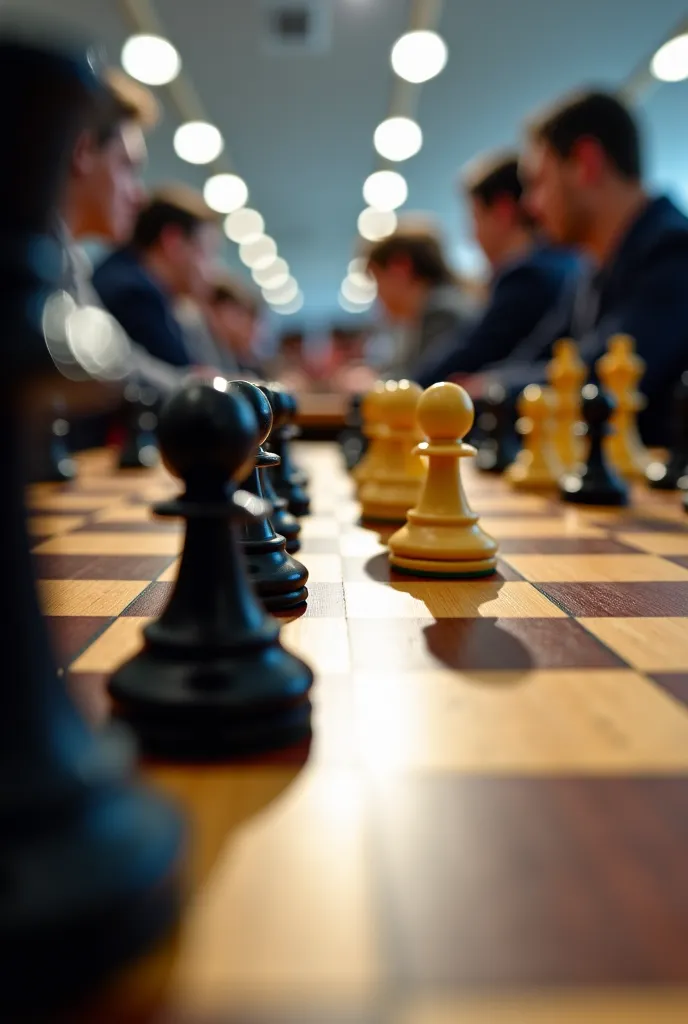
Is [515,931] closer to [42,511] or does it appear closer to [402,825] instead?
[402,825]

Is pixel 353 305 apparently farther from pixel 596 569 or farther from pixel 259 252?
pixel 596 569

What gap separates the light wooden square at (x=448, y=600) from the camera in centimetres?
80

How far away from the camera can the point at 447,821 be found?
41 centimetres

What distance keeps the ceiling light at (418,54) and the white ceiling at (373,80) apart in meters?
0.17

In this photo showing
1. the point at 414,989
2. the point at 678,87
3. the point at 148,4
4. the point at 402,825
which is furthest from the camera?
the point at 678,87

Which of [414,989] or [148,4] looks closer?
[414,989]

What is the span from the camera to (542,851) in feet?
1.24

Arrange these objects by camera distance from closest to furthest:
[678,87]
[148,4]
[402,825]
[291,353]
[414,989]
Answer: [414,989]
[402,825]
[148,4]
[678,87]
[291,353]

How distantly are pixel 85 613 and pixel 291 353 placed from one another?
52.3ft

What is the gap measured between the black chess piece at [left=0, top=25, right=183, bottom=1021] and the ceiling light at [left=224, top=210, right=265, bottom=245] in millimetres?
10007

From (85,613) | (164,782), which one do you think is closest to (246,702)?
(164,782)

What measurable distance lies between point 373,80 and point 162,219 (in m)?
2.01

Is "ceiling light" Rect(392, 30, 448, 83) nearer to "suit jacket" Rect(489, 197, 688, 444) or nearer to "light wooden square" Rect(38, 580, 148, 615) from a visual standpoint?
"suit jacket" Rect(489, 197, 688, 444)

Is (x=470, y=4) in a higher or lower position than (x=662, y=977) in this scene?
higher
